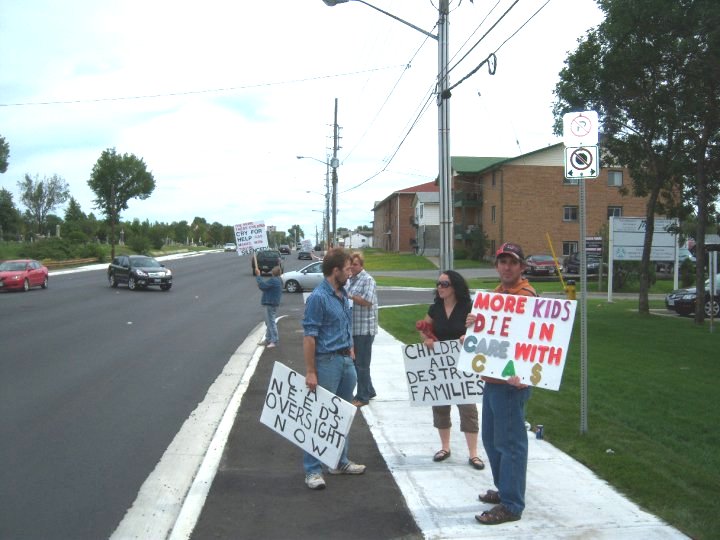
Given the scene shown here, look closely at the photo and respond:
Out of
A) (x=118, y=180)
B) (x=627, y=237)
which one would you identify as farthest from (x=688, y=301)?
(x=118, y=180)

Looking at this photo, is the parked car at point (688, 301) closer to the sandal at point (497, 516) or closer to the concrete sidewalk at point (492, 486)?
the concrete sidewalk at point (492, 486)

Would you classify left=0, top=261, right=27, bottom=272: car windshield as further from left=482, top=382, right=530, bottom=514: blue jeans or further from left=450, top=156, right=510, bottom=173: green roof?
left=450, top=156, right=510, bottom=173: green roof

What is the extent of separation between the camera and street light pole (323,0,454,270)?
37.2 feet

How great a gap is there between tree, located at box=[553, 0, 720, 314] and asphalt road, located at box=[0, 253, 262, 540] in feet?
35.6

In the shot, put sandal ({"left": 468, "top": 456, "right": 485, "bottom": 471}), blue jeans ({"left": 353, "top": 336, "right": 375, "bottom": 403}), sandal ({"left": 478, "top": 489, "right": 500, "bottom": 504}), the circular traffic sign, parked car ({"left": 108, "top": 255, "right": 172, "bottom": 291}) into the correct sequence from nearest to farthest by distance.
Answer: sandal ({"left": 478, "top": 489, "right": 500, "bottom": 504}), sandal ({"left": 468, "top": 456, "right": 485, "bottom": 471}), the circular traffic sign, blue jeans ({"left": 353, "top": 336, "right": 375, "bottom": 403}), parked car ({"left": 108, "top": 255, "right": 172, "bottom": 291})

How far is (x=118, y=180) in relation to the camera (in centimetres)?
11825

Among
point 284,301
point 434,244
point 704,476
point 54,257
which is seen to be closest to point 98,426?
point 704,476

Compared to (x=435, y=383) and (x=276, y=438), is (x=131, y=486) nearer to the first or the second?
(x=276, y=438)

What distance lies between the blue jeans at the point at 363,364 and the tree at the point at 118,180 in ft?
368

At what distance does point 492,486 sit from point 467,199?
56771 millimetres

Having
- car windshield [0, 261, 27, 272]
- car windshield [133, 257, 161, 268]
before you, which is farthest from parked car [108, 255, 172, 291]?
car windshield [0, 261, 27, 272]

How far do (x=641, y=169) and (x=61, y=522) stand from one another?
60.2 feet

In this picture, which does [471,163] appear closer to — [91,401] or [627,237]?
[627,237]

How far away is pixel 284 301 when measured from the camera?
1110 inches
